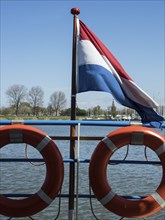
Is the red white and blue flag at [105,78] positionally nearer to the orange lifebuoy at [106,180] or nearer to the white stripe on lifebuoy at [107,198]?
the orange lifebuoy at [106,180]

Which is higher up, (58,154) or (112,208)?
(58,154)

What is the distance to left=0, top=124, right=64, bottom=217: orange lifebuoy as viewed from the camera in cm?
368

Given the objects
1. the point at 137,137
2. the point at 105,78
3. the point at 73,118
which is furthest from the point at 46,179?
the point at 105,78

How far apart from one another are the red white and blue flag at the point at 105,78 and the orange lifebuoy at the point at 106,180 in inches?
13.3

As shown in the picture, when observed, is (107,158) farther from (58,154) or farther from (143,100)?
(143,100)

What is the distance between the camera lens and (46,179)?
12.1 feet

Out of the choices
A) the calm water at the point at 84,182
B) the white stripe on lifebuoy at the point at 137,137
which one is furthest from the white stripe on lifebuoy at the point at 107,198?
the calm water at the point at 84,182

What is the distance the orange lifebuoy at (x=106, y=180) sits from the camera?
145 inches

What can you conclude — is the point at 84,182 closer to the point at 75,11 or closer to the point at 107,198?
the point at 107,198

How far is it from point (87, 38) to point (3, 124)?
1.20m

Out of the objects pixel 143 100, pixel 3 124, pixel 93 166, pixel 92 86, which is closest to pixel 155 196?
pixel 93 166

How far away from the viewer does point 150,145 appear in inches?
146

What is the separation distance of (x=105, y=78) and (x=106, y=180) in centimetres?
102

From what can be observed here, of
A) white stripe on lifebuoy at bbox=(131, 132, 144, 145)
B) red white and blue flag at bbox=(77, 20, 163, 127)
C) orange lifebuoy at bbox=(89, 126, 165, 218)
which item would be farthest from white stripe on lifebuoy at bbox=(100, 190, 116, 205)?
red white and blue flag at bbox=(77, 20, 163, 127)
